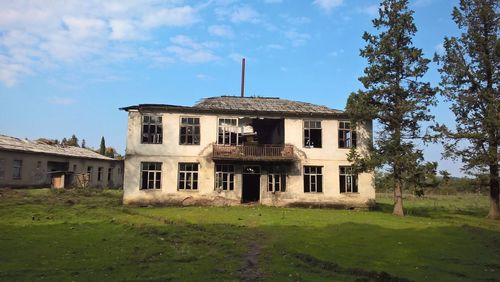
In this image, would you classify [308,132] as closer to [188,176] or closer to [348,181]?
[348,181]

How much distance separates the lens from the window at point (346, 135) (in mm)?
32156

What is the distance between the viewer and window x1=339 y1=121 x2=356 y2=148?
32.2 meters

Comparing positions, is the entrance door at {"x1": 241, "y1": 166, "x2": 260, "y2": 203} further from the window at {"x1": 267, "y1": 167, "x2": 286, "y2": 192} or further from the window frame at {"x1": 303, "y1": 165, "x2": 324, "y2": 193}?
the window frame at {"x1": 303, "y1": 165, "x2": 324, "y2": 193}

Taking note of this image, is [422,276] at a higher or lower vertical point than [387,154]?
lower

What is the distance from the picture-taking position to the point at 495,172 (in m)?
28.9

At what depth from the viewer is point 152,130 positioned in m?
30.5

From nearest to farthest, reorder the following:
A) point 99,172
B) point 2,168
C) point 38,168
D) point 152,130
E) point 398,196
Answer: point 398,196
point 152,130
point 2,168
point 38,168
point 99,172

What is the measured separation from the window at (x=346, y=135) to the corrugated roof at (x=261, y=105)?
1.16m

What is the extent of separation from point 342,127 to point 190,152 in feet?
38.1

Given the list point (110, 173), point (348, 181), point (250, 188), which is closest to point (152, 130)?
point (250, 188)

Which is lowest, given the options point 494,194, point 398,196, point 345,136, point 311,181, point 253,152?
point 398,196

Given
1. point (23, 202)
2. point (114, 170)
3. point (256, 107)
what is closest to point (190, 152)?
point (256, 107)

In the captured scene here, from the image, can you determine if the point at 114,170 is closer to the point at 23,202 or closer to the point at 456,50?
the point at 23,202

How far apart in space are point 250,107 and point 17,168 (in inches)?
876
